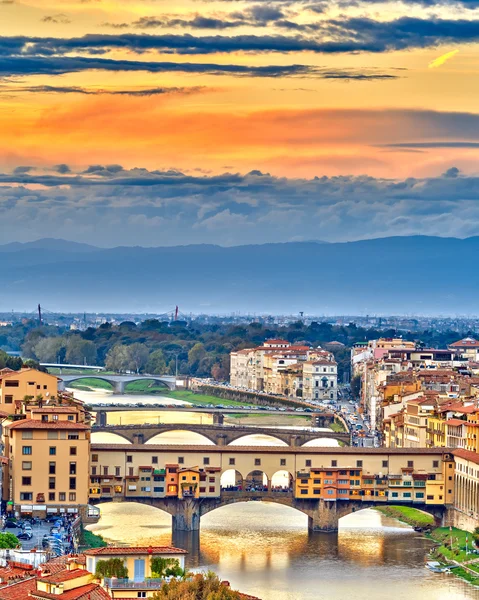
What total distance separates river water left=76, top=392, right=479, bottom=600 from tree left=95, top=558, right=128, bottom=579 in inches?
484

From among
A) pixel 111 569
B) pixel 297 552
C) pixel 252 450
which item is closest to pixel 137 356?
pixel 252 450

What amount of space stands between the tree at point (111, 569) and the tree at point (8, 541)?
302 inches

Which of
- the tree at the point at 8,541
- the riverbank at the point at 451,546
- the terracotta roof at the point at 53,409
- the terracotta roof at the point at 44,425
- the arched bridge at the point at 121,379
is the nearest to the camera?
the tree at the point at 8,541

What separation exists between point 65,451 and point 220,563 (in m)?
6.51

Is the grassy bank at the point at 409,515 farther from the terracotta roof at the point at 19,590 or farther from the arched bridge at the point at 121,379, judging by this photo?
the arched bridge at the point at 121,379

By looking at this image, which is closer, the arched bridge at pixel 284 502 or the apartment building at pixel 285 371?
the arched bridge at pixel 284 502

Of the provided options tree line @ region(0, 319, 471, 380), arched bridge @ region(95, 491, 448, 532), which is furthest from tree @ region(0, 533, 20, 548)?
tree line @ region(0, 319, 471, 380)

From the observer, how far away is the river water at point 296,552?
43656mm

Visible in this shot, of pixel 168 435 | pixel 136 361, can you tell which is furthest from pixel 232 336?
pixel 168 435

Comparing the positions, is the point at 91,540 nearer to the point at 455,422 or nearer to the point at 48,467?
the point at 48,467

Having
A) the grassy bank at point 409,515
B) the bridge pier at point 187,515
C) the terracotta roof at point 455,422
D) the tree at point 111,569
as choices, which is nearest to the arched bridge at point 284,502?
the bridge pier at point 187,515

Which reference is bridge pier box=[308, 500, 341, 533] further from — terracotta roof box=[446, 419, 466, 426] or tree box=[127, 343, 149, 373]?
tree box=[127, 343, 149, 373]

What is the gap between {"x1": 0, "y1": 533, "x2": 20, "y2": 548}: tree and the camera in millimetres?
37656

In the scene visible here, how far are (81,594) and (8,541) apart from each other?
10.9m
